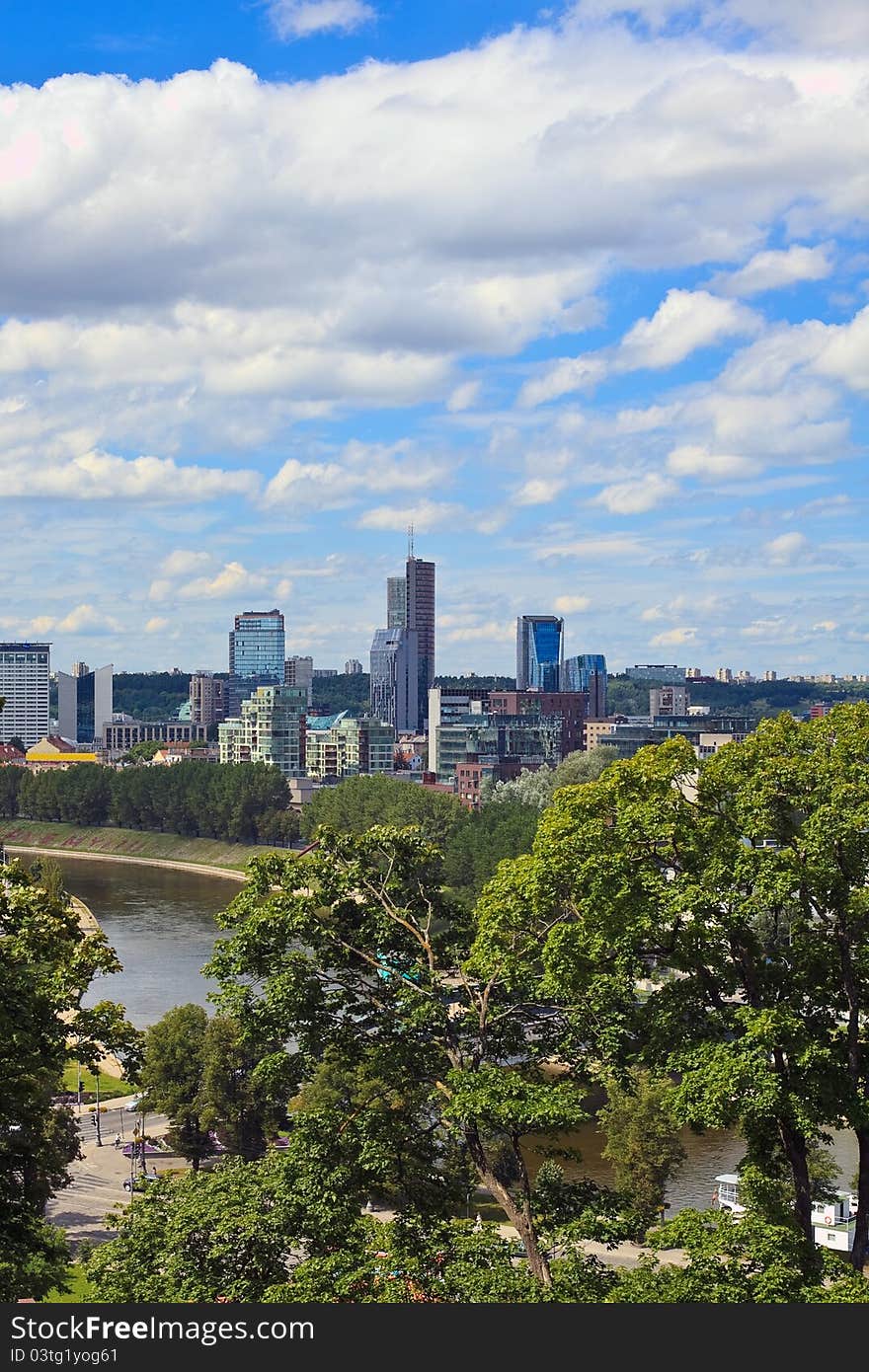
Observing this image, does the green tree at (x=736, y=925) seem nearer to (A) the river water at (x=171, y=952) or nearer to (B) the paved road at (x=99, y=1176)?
(A) the river water at (x=171, y=952)

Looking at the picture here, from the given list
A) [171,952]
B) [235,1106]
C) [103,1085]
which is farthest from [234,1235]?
[171,952]

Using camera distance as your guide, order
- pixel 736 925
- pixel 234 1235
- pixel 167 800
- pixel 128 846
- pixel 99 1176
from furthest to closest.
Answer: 1. pixel 167 800
2. pixel 128 846
3. pixel 99 1176
4. pixel 736 925
5. pixel 234 1235

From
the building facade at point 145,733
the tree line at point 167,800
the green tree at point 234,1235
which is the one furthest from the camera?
the building facade at point 145,733

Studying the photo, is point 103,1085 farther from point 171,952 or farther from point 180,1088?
point 171,952

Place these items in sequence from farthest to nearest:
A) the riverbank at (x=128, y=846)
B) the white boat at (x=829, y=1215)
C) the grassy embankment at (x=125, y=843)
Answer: the grassy embankment at (x=125, y=843) → the riverbank at (x=128, y=846) → the white boat at (x=829, y=1215)

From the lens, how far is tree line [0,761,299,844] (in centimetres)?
10144

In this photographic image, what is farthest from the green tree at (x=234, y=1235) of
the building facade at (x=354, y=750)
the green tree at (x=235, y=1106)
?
the building facade at (x=354, y=750)

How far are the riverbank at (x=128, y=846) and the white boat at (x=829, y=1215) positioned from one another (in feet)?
214

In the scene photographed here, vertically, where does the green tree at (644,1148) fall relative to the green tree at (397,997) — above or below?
below

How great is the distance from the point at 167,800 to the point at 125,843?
426cm

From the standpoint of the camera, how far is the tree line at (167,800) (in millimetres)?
101438

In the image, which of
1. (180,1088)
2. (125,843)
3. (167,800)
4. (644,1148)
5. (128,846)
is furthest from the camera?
(167,800)

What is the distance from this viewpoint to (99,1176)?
31.3 meters

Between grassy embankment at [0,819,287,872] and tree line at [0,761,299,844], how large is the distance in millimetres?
1144
